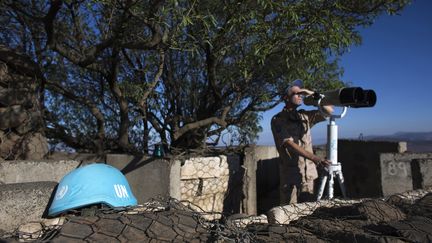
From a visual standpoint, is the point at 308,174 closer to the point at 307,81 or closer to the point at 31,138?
the point at 307,81

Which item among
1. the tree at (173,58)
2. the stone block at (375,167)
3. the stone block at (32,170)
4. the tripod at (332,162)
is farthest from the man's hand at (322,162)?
the stone block at (32,170)

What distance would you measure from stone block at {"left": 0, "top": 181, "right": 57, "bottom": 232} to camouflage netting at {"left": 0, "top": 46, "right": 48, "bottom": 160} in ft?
5.36

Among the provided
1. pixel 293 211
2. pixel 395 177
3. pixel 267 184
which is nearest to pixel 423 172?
pixel 395 177

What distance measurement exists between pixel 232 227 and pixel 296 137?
2.23m

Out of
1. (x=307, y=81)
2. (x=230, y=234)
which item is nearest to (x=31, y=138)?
(x=230, y=234)

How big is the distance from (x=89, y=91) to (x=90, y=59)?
1.96m

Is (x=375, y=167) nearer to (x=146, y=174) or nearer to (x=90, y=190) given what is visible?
(x=146, y=174)

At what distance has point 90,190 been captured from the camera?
11.6 feet

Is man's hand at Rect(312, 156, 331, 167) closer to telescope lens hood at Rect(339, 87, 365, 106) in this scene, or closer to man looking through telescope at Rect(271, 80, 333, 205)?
man looking through telescope at Rect(271, 80, 333, 205)

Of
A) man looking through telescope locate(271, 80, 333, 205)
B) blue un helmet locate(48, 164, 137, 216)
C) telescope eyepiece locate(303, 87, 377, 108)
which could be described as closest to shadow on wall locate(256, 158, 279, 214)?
man looking through telescope locate(271, 80, 333, 205)

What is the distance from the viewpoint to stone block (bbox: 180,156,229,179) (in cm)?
557

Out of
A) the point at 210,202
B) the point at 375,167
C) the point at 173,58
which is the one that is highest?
the point at 173,58

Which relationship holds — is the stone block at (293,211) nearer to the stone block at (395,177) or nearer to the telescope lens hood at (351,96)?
the telescope lens hood at (351,96)

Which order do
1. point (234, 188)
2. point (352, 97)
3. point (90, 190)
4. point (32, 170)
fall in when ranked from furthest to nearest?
1. point (234, 188)
2. point (32, 170)
3. point (352, 97)
4. point (90, 190)
